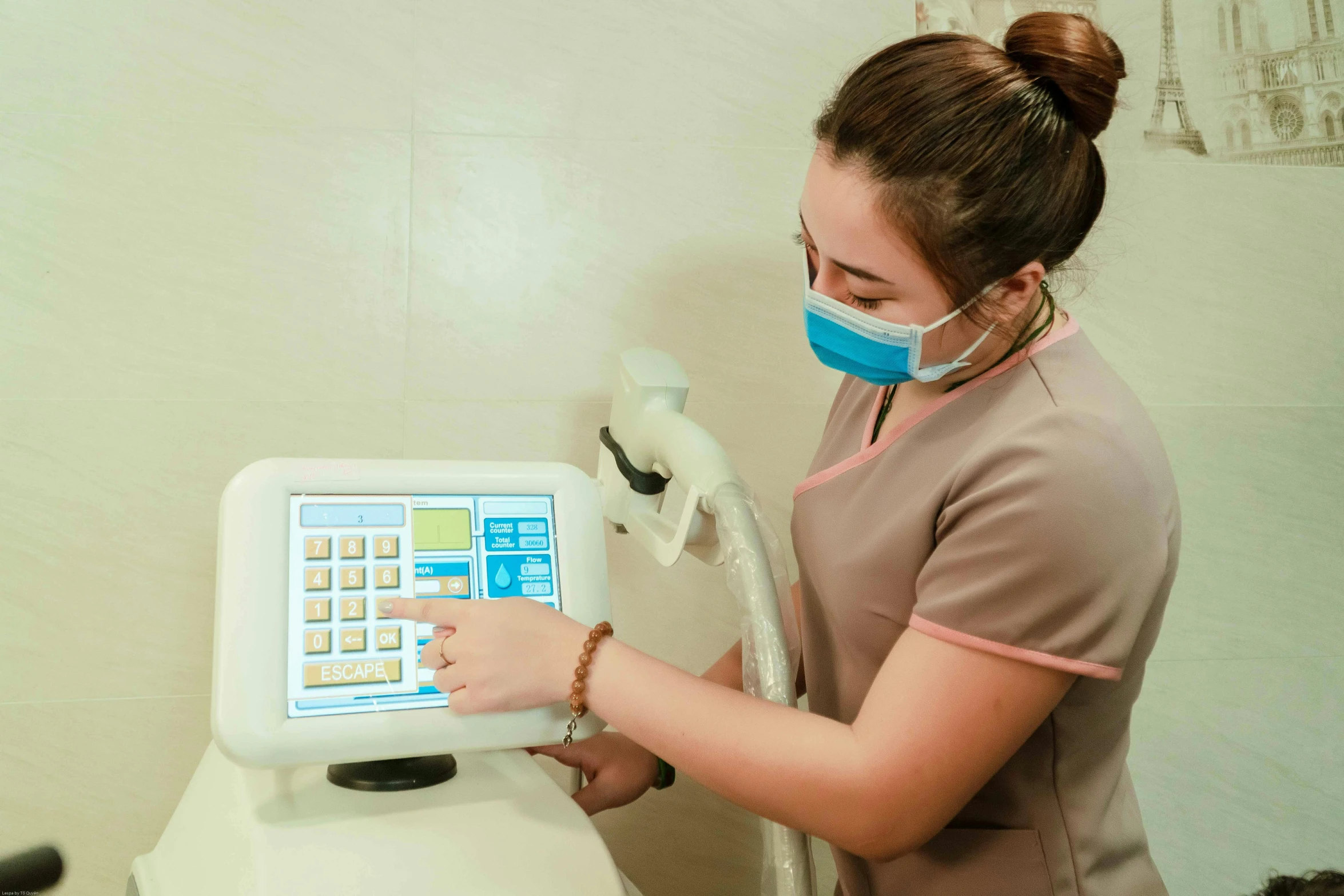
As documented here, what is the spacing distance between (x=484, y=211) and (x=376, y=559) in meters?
0.51

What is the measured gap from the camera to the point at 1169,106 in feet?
4.01

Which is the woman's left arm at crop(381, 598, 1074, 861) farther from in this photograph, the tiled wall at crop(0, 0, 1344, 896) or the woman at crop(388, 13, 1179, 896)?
the tiled wall at crop(0, 0, 1344, 896)

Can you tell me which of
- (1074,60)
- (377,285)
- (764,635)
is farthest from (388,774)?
(1074,60)

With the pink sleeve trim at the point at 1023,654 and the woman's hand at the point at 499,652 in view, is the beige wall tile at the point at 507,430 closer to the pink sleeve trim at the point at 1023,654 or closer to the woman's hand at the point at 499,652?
the woman's hand at the point at 499,652

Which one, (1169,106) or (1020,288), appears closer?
(1020,288)

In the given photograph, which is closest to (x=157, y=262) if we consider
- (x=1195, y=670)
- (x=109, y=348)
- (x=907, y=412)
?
(x=109, y=348)

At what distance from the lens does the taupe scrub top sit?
1.96 ft

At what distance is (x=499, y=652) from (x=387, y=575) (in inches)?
4.3

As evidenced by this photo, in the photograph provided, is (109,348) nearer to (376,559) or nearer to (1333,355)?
(376,559)

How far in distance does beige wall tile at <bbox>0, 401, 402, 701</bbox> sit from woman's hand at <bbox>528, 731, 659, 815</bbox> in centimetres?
43

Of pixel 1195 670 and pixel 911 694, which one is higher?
pixel 911 694

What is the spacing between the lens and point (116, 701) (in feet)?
3.36

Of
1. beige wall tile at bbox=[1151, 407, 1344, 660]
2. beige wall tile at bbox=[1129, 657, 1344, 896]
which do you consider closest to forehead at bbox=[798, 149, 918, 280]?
beige wall tile at bbox=[1151, 407, 1344, 660]

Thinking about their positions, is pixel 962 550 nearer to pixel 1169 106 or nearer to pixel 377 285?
pixel 377 285
